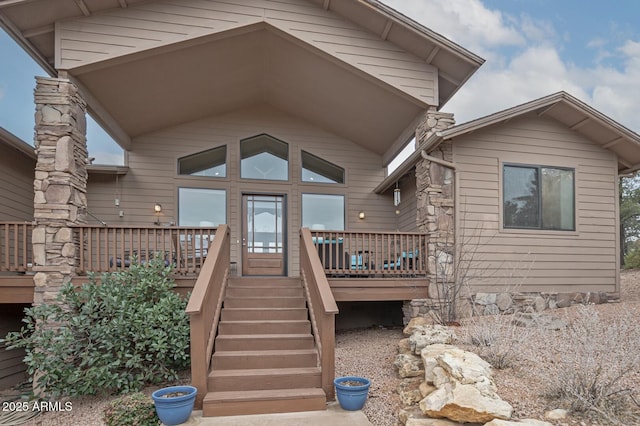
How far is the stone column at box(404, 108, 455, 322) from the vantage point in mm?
6508

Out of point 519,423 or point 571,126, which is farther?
point 571,126

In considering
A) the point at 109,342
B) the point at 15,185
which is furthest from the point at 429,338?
the point at 15,185

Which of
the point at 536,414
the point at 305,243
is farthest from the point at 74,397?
the point at 536,414

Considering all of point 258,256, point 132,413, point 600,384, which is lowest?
point 132,413

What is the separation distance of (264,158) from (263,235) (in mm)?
1836

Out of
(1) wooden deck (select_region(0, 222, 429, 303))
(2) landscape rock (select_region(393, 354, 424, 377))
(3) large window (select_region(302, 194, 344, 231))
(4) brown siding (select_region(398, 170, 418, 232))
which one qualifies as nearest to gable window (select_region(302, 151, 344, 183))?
(3) large window (select_region(302, 194, 344, 231))

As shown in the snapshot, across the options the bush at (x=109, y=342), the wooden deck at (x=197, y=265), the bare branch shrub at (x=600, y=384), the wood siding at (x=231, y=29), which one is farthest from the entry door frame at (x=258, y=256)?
the bare branch shrub at (x=600, y=384)

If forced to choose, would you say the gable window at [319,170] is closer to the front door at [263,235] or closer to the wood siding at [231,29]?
the front door at [263,235]

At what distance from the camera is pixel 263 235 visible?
871cm

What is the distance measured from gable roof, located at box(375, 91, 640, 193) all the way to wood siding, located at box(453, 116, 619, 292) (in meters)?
0.17

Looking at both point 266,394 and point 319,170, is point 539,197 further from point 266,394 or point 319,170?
point 266,394

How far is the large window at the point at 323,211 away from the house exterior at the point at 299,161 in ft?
0.18

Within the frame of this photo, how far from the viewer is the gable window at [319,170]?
915 centimetres

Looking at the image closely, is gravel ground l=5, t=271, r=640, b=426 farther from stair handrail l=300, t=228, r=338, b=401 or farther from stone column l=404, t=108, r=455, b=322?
stone column l=404, t=108, r=455, b=322
